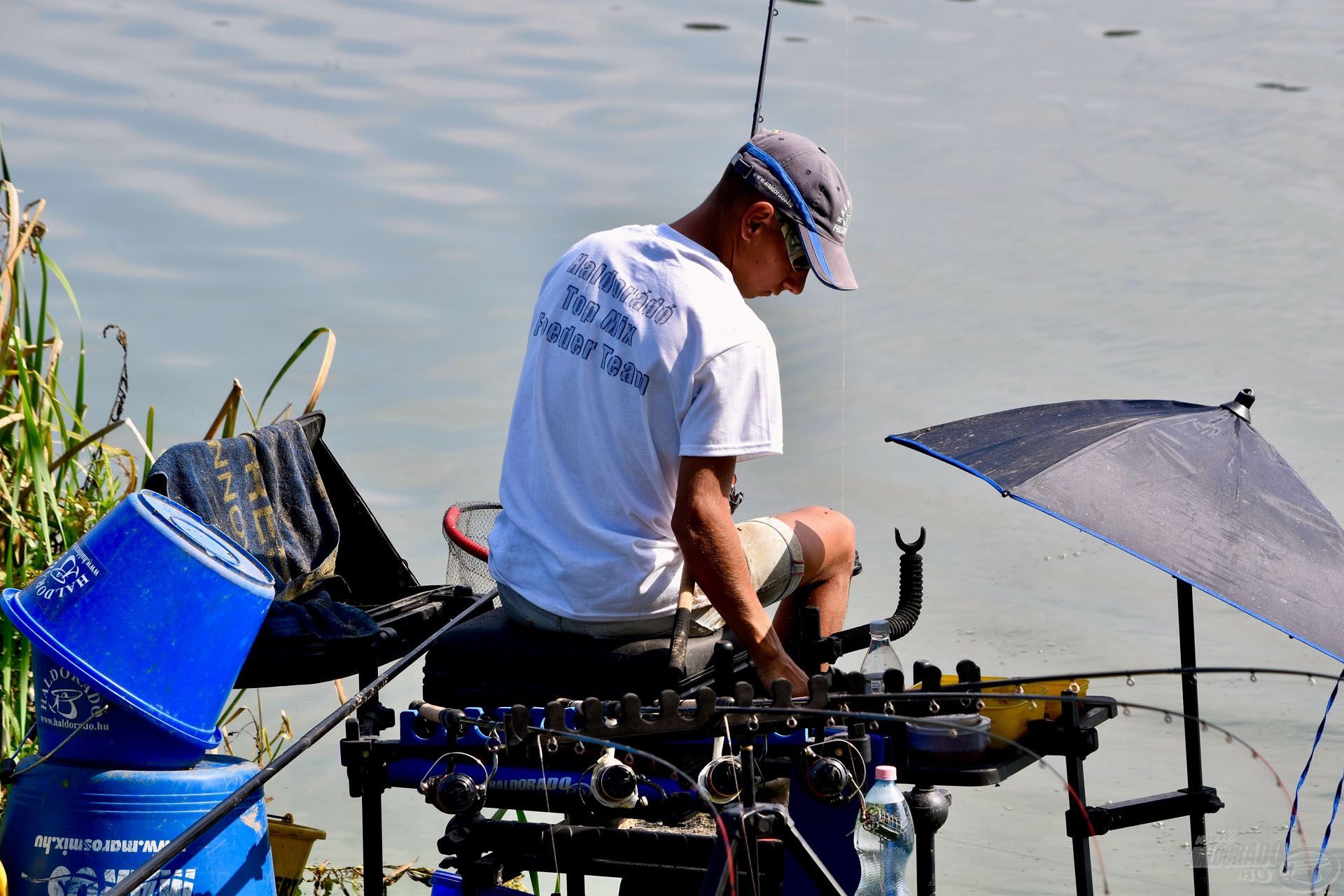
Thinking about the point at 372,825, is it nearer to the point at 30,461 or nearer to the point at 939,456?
the point at 939,456

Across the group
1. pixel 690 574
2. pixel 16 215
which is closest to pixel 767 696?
pixel 690 574

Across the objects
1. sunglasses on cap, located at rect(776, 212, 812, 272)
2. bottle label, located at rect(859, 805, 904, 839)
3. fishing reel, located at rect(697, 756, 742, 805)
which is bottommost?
bottle label, located at rect(859, 805, 904, 839)

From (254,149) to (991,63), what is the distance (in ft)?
11.4

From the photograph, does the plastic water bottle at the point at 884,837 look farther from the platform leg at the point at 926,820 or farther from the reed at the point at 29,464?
the reed at the point at 29,464

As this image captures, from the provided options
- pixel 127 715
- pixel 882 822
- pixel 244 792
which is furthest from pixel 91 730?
pixel 882 822

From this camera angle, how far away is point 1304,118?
6992mm

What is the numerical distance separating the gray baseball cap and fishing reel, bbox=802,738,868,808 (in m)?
0.75

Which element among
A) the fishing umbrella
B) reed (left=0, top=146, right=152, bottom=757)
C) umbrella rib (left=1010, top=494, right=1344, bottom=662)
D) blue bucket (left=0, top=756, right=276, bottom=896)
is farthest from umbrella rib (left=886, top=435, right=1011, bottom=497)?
reed (left=0, top=146, right=152, bottom=757)

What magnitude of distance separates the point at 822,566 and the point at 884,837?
51cm

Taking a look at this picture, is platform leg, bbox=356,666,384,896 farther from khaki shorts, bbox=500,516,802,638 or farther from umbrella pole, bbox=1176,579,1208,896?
umbrella pole, bbox=1176,579,1208,896

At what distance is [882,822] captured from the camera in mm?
2180

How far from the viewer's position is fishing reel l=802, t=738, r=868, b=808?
6.32ft

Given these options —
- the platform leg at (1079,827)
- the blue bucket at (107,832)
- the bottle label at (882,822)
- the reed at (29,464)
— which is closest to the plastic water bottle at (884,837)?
the bottle label at (882,822)

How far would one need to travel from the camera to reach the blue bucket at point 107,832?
81.0 inches
